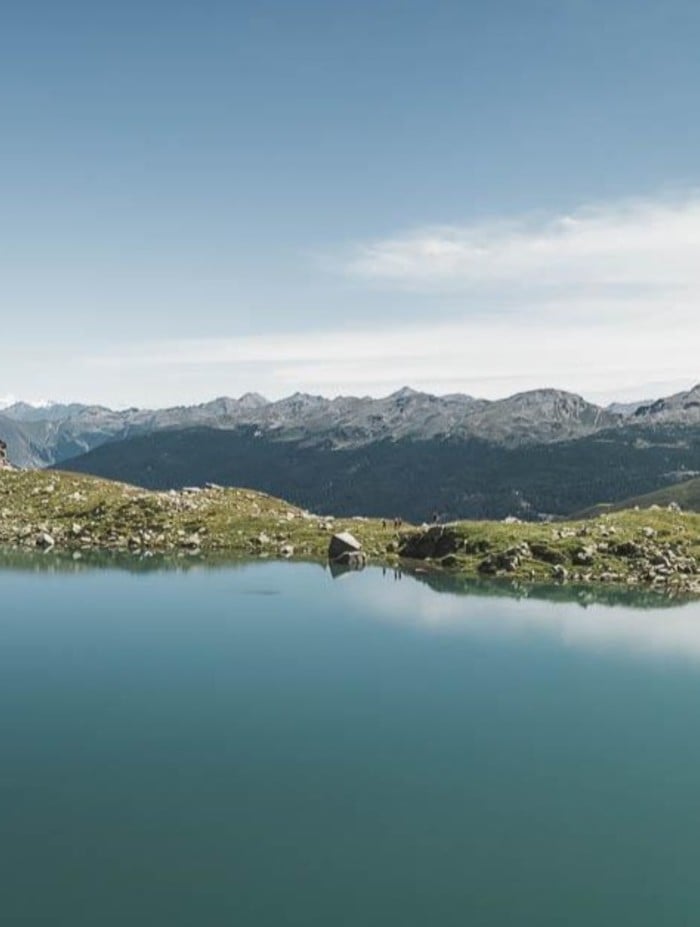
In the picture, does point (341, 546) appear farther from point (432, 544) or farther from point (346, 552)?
point (432, 544)

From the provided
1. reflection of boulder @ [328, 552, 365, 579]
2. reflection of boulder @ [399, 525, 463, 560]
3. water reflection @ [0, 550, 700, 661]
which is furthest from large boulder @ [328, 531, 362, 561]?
reflection of boulder @ [399, 525, 463, 560]

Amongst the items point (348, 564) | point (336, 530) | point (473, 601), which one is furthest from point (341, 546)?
point (473, 601)

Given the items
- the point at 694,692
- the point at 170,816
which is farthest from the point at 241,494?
the point at 170,816

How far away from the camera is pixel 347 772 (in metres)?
27.3

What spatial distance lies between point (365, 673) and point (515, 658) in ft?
27.6

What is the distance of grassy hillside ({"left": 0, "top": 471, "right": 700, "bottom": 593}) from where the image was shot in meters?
67.9

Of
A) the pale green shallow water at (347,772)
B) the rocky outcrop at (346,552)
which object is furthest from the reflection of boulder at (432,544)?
the pale green shallow water at (347,772)

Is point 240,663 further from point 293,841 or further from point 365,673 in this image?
point 293,841

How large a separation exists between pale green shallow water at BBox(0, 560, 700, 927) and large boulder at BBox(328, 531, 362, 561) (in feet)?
79.6

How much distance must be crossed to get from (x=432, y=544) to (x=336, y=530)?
44.6ft

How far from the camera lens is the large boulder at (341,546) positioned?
75231 mm

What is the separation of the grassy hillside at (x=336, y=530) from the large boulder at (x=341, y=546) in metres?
1.75

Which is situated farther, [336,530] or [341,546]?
[336,530]

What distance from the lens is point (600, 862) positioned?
21719mm
